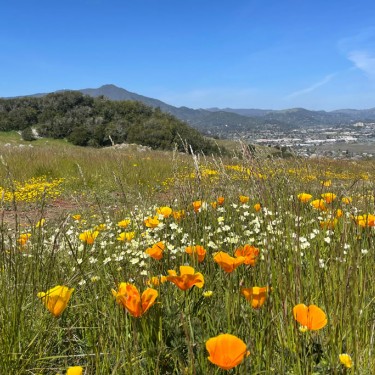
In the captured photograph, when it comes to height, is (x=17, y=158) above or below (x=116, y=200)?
above

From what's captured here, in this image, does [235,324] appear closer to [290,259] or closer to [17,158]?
[290,259]

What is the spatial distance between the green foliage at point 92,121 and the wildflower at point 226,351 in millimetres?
28570

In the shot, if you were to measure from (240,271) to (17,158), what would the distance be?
10661 mm

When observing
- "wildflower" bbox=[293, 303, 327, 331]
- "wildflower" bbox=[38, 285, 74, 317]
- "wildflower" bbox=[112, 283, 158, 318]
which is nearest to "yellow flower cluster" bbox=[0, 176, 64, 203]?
"wildflower" bbox=[38, 285, 74, 317]

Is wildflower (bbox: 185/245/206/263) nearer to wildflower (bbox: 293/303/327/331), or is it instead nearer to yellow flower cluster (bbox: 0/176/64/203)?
wildflower (bbox: 293/303/327/331)

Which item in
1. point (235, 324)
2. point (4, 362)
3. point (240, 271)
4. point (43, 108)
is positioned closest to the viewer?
point (4, 362)

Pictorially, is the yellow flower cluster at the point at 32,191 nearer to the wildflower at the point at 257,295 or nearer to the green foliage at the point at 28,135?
the wildflower at the point at 257,295

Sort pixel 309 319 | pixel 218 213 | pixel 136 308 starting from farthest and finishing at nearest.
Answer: pixel 218 213
pixel 136 308
pixel 309 319

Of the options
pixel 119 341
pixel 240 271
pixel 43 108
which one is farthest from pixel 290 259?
pixel 43 108

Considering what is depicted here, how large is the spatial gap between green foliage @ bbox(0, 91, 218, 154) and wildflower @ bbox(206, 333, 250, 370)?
28.6 meters

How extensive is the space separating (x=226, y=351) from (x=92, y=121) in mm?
35557

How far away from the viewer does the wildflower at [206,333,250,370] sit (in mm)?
971

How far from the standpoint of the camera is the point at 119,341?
1468mm

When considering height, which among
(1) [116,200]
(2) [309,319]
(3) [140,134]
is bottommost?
(1) [116,200]
